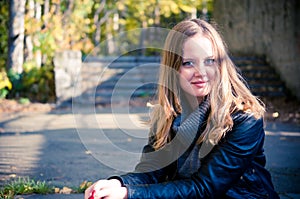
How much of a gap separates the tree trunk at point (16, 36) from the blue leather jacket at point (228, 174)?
7.63 metres

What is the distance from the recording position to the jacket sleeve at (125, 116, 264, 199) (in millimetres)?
1527

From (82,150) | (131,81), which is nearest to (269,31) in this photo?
(131,81)

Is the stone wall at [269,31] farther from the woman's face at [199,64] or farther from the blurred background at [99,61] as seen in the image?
the woman's face at [199,64]

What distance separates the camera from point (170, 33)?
1831mm

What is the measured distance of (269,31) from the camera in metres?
9.15

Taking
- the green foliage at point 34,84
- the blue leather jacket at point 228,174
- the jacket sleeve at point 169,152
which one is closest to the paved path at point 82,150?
the jacket sleeve at point 169,152

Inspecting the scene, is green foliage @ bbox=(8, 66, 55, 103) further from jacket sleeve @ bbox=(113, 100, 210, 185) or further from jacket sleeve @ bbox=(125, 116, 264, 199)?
jacket sleeve @ bbox=(125, 116, 264, 199)

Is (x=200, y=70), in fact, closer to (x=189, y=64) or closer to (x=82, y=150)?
(x=189, y=64)

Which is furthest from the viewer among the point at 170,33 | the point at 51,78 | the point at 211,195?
the point at 51,78

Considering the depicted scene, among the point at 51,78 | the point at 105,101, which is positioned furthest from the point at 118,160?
the point at 51,78

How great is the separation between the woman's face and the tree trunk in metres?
7.63

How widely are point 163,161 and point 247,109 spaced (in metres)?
0.46

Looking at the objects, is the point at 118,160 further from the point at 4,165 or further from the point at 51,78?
the point at 51,78

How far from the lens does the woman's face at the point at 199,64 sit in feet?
5.59
